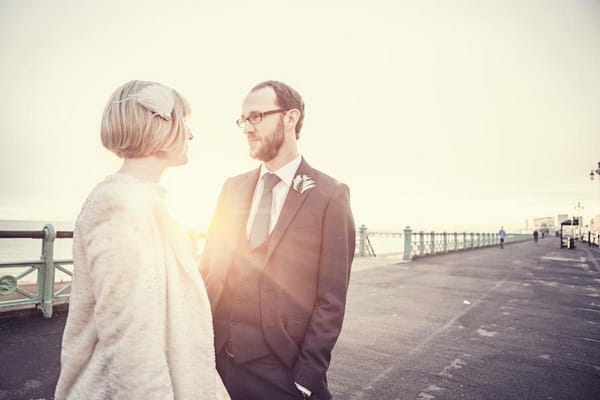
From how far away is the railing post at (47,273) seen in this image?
560cm

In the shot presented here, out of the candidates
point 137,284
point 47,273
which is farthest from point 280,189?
point 47,273

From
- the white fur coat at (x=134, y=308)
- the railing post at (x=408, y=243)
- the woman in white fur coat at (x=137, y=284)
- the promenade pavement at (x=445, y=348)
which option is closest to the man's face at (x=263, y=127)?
the woman in white fur coat at (x=137, y=284)

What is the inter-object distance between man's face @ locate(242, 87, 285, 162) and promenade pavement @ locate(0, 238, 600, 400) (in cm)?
250

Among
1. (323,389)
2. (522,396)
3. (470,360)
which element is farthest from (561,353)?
(323,389)

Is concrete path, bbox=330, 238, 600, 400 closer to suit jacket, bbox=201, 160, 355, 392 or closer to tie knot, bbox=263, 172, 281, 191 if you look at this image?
suit jacket, bbox=201, 160, 355, 392

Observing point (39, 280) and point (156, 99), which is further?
point (39, 280)

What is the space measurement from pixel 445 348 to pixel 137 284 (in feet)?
15.1

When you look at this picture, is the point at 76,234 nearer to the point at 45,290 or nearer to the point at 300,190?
the point at 300,190

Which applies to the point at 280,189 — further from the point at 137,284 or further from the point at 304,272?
the point at 137,284

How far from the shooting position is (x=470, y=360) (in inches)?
169

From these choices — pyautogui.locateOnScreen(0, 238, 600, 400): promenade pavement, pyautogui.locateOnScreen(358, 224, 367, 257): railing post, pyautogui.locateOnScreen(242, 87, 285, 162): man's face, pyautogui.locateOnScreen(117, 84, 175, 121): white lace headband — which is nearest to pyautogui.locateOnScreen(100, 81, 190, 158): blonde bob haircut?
pyautogui.locateOnScreen(117, 84, 175, 121): white lace headband

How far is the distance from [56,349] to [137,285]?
4195 mm

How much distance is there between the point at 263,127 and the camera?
2.09m

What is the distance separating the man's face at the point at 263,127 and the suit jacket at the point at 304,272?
0.24 metres
